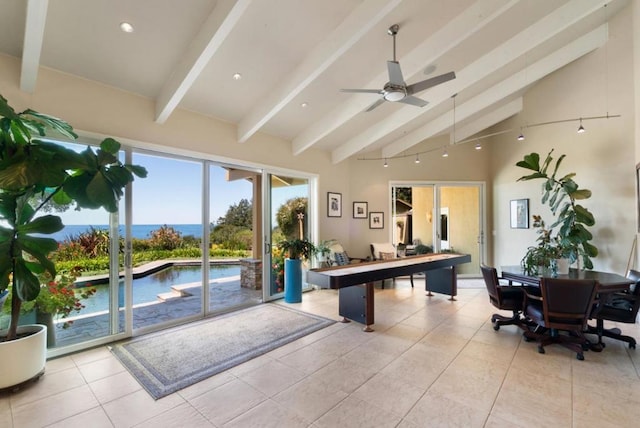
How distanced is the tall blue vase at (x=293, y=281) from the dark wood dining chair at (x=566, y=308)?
334 cm

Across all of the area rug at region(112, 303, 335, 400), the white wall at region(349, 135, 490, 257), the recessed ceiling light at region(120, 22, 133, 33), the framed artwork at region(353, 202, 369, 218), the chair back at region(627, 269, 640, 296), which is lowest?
the area rug at region(112, 303, 335, 400)

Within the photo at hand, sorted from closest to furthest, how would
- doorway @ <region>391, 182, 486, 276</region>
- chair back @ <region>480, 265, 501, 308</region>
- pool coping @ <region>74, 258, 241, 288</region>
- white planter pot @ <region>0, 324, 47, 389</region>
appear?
white planter pot @ <region>0, 324, 47, 389</region> → pool coping @ <region>74, 258, 241, 288</region> → chair back @ <region>480, 265, 501, 308</region> → doorway @ <region>391, 182, 486, 276</region>

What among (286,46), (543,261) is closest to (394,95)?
(286,46)

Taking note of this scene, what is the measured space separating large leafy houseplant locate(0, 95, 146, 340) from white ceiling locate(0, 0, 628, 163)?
817 millimetres

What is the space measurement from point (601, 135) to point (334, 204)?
181 inches

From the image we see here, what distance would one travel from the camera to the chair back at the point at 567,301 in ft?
9.14

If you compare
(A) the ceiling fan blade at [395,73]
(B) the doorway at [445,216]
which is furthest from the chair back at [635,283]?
(B) the doorway at [445,216]

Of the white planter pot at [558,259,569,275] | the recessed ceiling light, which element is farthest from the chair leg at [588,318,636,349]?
the recessed ceiling light

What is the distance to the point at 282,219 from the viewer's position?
5.56 metres

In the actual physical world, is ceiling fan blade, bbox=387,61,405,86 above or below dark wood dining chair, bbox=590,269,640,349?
above

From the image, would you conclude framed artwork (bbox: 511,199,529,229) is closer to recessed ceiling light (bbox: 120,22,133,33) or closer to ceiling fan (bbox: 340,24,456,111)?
ceiling fan (bbox: 340,24,456,111)

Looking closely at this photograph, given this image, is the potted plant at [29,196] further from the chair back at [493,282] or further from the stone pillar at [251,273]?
the chair back at [493,282]

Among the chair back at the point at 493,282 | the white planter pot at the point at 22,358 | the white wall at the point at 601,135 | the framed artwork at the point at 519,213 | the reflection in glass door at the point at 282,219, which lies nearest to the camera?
the white planter pot at the point at 22,358

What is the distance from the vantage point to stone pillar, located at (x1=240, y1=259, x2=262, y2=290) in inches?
201
